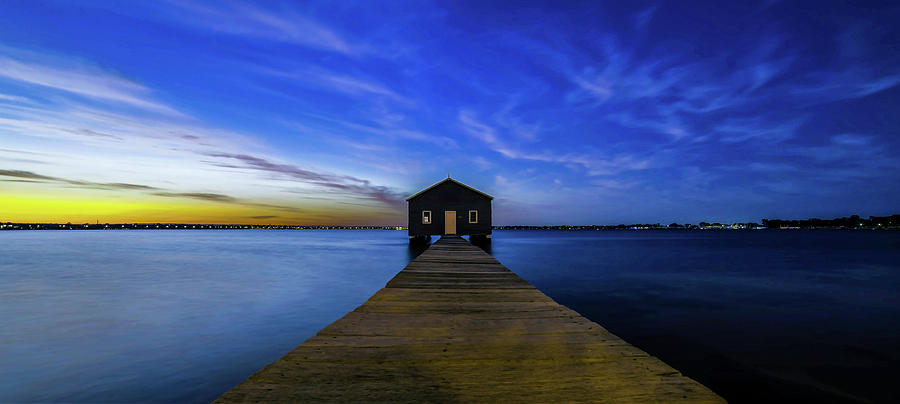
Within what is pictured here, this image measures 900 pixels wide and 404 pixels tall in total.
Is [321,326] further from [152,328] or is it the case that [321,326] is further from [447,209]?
[447,209]

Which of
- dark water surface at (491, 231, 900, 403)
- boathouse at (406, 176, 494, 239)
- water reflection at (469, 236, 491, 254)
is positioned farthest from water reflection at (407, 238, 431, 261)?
dark water surface at (491, 231, 900, 403)

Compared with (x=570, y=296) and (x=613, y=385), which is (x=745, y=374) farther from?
(x=570, y=296)

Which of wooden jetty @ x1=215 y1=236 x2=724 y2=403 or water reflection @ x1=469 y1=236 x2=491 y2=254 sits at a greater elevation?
wooden jetty @ x1=215 y1=236 x2=724 y2=403

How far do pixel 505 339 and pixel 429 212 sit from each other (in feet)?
95.6

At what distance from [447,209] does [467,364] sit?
97.2 feet

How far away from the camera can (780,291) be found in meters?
12.6

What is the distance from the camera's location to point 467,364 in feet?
9.43

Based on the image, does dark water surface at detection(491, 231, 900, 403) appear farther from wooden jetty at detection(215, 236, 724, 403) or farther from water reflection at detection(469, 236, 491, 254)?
water reflection at detection(469, 236, 491, 254)

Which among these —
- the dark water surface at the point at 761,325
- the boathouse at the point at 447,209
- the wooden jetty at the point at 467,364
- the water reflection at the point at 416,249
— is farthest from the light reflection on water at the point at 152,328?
the boathouse at the point at 447,209

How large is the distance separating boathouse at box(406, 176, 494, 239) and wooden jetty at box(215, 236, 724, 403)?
27.6 meters

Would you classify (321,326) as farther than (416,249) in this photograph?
No

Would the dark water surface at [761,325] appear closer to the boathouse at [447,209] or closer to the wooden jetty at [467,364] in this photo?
the wooden jetty at [467,364]

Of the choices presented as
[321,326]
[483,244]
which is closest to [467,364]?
[321,326]

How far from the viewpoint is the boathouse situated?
3250 centimetres
